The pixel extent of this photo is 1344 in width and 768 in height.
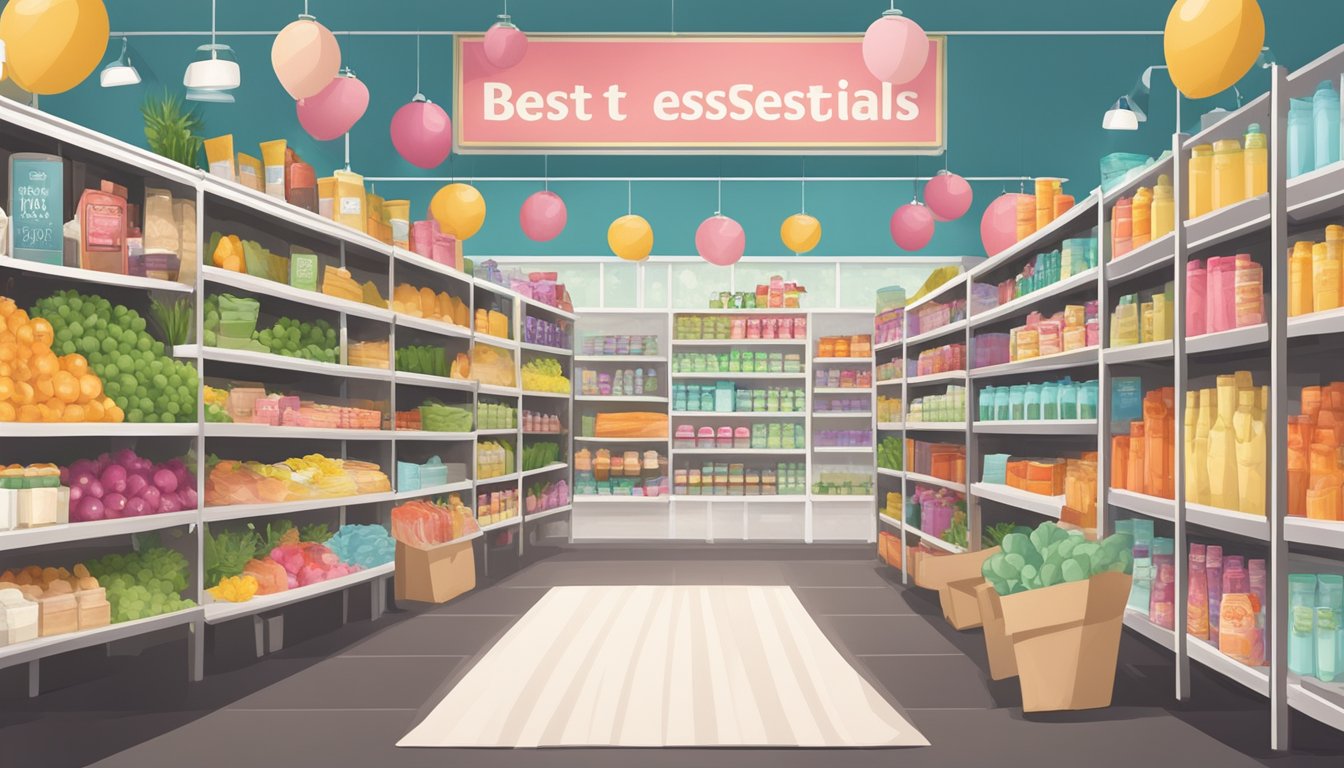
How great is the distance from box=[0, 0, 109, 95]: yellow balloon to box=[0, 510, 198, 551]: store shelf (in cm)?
179

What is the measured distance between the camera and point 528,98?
641cm

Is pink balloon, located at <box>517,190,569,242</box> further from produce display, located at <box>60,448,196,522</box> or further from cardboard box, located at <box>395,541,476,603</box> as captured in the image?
produce display, located at <box>60,448,196,522</box>

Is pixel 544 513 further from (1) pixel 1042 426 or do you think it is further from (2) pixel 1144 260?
(2) pixel 1144 260

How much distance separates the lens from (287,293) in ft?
17.3

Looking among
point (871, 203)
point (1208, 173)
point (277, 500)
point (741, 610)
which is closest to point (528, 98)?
point (277, 500)

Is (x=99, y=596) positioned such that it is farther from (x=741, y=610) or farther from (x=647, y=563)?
(x=647, y=563)

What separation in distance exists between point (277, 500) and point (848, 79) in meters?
4.50

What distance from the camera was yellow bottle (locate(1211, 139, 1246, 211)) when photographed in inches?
143

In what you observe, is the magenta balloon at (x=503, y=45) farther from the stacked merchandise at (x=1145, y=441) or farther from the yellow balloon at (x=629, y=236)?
the stacked merchandise at (x=1145, y=441)

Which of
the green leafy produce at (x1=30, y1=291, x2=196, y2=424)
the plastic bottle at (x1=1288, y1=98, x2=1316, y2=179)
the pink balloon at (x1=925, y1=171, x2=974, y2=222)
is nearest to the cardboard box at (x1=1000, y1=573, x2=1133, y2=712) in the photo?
the plastic bottle at (x1=1288, y1=98, x2=1316, y2=179)

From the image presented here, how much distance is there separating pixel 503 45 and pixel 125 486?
3441mm

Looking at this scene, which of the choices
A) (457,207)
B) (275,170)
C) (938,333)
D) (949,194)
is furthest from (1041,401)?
(275,170)

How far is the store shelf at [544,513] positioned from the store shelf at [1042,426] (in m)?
4.70

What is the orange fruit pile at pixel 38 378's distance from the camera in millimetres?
3637
